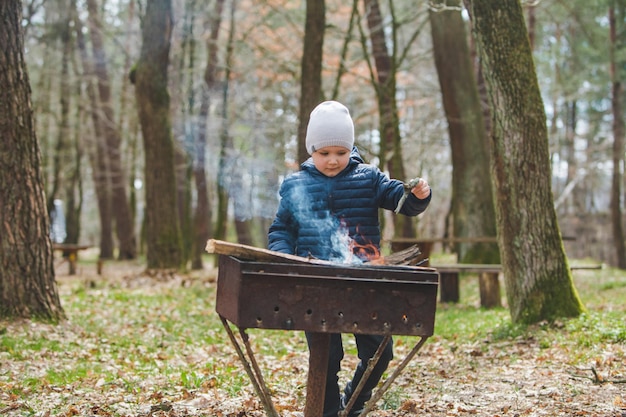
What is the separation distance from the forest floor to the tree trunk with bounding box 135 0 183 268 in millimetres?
4664

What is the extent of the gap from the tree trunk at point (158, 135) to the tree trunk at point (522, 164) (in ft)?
28.7

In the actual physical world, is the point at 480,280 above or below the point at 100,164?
below

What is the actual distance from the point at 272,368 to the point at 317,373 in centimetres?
300

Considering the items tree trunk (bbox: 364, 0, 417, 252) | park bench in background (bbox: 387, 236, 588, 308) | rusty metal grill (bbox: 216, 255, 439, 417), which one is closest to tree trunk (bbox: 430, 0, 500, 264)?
tree trunk (bbox: 364, 0, 417, 252)

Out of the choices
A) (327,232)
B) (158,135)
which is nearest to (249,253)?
(327,232)

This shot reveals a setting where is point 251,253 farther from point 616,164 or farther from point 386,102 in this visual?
point 386,102

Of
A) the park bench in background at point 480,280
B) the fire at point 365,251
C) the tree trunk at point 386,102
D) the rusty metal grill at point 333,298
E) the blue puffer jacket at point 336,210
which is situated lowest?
the park bench in background at point 480,280

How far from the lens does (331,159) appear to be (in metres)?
4.17

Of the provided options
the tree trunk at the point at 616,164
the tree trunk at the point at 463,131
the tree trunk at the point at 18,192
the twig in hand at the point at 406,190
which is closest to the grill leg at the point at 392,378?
the twig in hand at the point at 406,190

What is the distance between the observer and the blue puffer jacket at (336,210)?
13.6 feet

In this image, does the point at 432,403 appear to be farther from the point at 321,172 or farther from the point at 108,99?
the point at 108,99

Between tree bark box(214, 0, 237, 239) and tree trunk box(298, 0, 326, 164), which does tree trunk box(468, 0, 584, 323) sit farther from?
tree bark box(214, 0, 237, 239)

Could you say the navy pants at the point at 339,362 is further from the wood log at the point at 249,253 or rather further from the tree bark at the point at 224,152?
the tree bark at the point at 224,152

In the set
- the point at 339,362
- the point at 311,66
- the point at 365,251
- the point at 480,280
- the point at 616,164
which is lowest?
the point at 480,280
